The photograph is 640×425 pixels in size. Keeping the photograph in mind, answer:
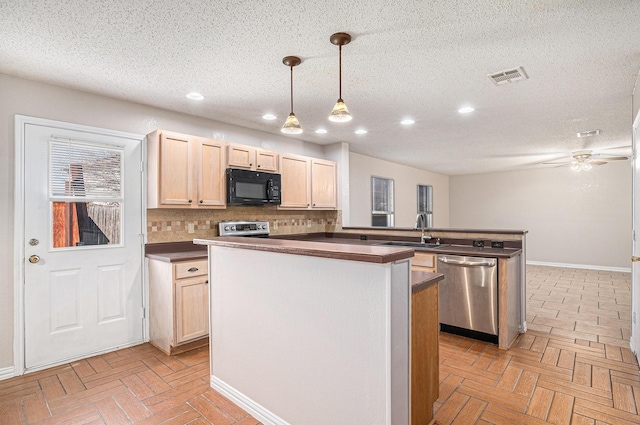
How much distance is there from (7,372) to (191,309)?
1355 millimetres

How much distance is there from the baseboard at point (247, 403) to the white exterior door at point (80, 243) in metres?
1.40

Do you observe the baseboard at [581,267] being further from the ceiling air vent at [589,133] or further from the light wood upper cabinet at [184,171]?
the light wood upper cabinet at [184,171]

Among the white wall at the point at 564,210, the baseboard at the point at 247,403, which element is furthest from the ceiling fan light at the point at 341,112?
the white wall at the point at 564,210

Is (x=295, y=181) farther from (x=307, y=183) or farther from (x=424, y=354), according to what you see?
(x=424, y=354)

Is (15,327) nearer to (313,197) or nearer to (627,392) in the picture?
(313,197)

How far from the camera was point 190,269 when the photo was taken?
3.08 metres

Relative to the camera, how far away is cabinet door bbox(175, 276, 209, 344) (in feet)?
9.82

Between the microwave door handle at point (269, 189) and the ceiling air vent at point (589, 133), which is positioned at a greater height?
the ceiling air vent at point (589, 133)

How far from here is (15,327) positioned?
264 centimetres


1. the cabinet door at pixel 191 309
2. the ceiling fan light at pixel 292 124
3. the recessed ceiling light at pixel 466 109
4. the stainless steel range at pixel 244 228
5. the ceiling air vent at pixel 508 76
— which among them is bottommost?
the cabinet door at pixel 191 309

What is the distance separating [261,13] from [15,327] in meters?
2.95

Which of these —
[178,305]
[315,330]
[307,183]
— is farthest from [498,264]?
[178,305]

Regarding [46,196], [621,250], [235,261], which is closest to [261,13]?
[235,261]

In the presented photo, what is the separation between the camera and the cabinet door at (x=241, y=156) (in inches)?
148
